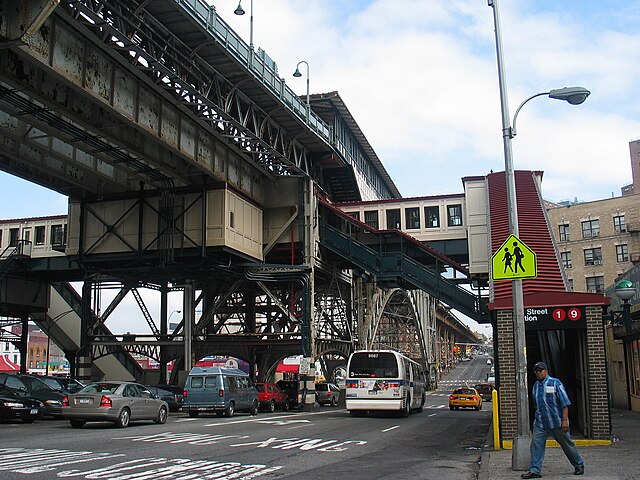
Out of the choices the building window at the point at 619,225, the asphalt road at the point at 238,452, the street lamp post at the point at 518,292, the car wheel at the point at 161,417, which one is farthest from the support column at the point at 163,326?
the building window at the point at 619,225

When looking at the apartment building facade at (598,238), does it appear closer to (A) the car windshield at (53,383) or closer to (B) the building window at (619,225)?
(B) the building window at (619,225)

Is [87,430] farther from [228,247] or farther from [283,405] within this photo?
[283,405]

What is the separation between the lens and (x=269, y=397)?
35.2m

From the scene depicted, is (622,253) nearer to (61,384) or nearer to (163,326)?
(163,326)

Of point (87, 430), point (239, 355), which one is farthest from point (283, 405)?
point (87, 430)

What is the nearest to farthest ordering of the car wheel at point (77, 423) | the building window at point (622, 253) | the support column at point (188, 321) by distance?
the car wheel at point (77, 423), the support column at point (188, 321), the building window at point (622, 253)

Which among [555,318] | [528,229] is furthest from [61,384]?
[555,318]

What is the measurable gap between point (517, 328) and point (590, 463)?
2.57 m

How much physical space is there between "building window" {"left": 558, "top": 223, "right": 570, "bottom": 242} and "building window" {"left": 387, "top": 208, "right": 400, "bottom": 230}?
3238 centimetres

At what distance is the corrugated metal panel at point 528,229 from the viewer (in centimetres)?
2294

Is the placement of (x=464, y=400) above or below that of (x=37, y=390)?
below

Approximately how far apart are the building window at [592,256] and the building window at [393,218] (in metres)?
31.9

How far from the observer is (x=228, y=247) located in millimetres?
34188

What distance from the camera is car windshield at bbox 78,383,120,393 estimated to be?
817 inches
